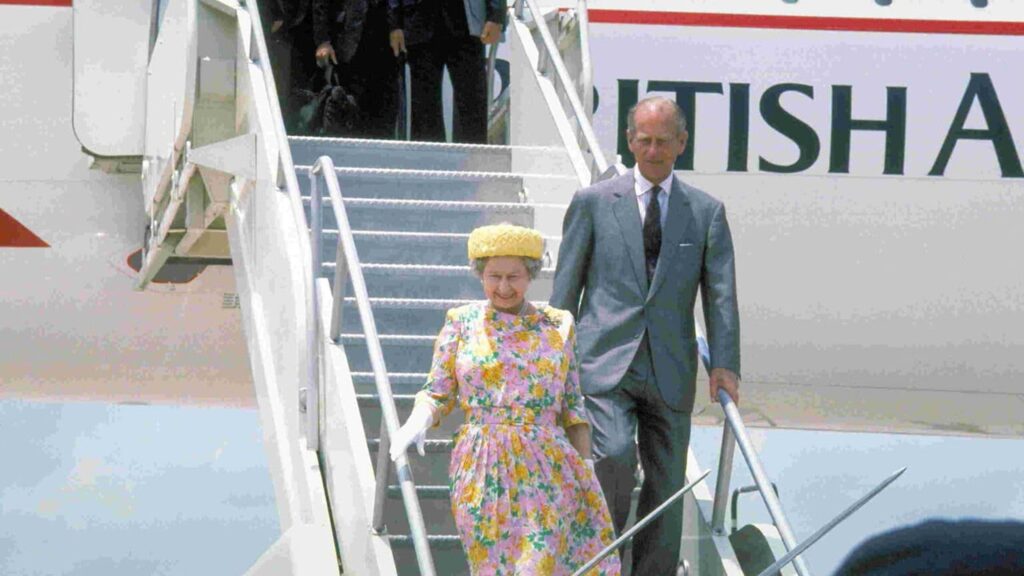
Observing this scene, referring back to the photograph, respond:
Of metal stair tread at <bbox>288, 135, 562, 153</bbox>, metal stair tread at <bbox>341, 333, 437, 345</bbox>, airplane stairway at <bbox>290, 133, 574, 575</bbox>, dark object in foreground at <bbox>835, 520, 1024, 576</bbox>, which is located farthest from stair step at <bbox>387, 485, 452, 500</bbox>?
dark object in foreground at <bbox>835, 520, 1024, 576</bbox>

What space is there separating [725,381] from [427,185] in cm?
213

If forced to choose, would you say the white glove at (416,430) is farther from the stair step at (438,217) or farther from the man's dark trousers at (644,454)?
the stair step at (438,217)

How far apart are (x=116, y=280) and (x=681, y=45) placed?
2.92m

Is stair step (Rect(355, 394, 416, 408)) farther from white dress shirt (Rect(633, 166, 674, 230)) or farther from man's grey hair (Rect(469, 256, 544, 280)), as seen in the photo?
man's grey hair (Rect(469, 256, 544, 280))

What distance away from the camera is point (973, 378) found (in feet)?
28.4

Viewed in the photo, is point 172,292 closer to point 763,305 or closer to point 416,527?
point 763,305

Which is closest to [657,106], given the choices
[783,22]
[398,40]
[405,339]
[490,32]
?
[405,339]

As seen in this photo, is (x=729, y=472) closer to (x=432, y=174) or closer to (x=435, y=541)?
(x=435, y=541)

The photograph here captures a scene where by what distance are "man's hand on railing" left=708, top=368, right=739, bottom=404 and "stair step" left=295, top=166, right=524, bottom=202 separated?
6.55 feet

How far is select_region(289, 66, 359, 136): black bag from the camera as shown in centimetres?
700

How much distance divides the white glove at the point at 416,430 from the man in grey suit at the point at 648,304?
60 cm

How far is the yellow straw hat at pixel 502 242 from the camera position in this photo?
4020mm

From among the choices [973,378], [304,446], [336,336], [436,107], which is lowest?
[973,378]

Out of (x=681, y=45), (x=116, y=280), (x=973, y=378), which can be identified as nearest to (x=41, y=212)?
(x=116, y=280)
